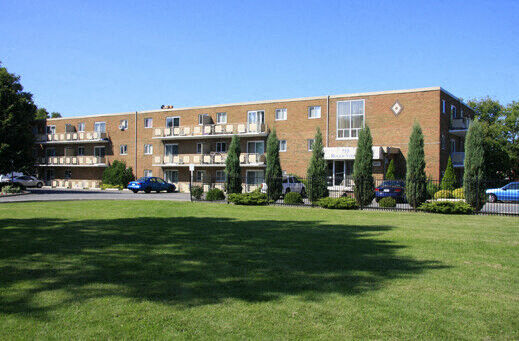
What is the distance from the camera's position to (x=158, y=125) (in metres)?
46.5

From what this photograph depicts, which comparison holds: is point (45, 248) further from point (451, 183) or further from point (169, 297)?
point (451, 183)

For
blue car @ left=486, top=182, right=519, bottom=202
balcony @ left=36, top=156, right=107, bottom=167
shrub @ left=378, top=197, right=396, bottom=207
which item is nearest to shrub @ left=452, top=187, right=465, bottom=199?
shrub @ left=378, top=197, right=396, bottom=207

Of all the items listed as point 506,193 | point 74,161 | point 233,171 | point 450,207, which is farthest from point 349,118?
point 74,161

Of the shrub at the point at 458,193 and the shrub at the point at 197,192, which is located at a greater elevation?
the shrub at the point at 458,193

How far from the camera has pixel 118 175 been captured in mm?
46500

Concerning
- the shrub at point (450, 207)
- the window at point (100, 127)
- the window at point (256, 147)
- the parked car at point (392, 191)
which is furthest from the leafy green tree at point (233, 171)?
the window at point (100, 127)

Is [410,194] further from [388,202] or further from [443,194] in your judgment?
[443,194]

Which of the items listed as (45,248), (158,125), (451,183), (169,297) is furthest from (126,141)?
(169,297)

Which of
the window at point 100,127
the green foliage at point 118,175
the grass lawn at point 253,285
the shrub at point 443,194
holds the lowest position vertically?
the grass lawn at point 253,285

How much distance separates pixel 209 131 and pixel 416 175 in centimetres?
2560

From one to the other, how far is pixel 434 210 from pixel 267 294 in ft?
49.6

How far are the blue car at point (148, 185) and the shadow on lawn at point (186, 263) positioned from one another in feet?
86.1

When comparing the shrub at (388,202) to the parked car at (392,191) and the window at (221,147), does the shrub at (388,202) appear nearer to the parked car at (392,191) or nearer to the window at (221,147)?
the parked car at (392,191)

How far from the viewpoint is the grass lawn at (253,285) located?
188 inches
